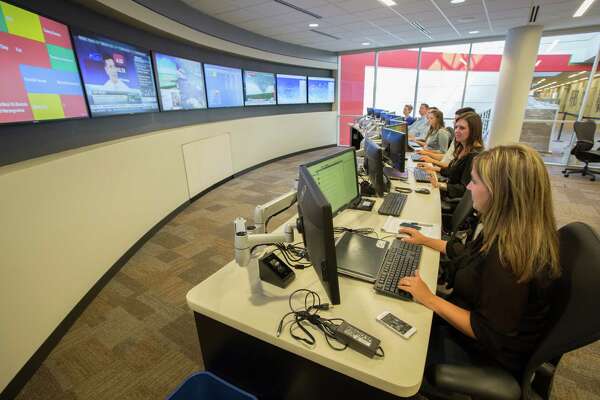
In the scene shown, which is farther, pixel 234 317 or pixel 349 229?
pixel 349 229

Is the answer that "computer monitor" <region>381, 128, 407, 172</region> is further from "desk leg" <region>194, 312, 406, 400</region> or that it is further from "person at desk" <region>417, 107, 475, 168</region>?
"desk leg" <region>194, 312, 406, 400</region>

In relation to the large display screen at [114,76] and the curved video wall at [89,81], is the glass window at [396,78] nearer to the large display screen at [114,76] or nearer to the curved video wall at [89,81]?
the curved video wall at [89,81]

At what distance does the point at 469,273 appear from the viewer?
3.59 ft

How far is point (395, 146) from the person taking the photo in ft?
8.50

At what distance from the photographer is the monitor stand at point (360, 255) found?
4.09 ft

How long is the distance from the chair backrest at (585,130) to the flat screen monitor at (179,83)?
637cm

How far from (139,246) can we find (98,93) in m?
1.48

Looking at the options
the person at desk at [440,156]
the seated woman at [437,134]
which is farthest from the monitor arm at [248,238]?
the seated woman at [437,134]

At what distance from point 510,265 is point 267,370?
90 centimetres

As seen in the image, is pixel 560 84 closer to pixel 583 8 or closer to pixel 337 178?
pixel 583 8

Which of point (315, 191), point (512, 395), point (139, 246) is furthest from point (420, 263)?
point (139, 246)

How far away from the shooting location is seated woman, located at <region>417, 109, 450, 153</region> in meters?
3.89

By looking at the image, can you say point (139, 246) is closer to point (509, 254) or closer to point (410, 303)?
point (410, 303)

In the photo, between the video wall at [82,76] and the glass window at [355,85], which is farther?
the glass window at [355,85]
